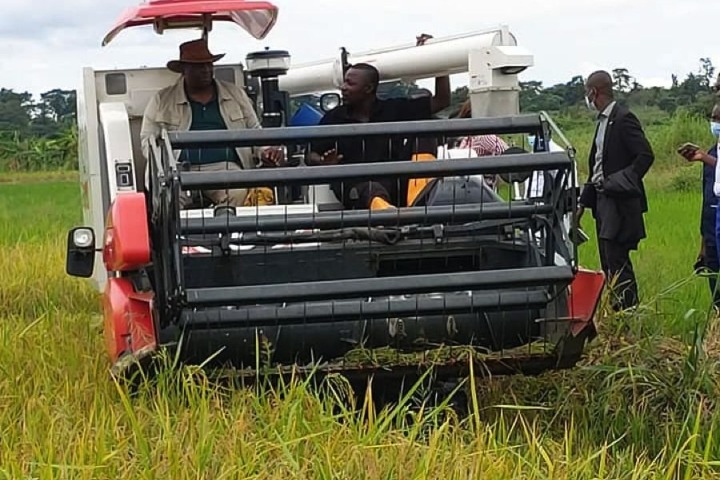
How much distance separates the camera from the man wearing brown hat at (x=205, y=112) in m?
6.67

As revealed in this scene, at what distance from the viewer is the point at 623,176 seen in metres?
7.82

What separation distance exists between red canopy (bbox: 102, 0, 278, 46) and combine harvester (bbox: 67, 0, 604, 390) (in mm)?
1324

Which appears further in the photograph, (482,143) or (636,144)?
(636,144)

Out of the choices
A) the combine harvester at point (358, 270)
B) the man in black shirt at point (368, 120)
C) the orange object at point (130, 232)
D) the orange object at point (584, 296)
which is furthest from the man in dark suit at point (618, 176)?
the orange object at point (130, 232)

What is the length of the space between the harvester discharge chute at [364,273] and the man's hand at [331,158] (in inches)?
41.2

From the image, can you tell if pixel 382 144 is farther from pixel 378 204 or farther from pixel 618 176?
pixel 618 176

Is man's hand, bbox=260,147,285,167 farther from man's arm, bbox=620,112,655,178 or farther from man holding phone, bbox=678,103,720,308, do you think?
man holding phone, bbox=678,103,720,308

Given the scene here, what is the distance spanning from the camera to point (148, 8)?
22.1 ft

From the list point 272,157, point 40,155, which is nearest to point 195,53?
point 272,157

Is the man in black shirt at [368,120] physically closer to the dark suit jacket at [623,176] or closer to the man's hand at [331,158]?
the man's hand at [331,158]

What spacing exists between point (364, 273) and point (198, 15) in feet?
8.06

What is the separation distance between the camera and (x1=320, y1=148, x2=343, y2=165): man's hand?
21.4 ft

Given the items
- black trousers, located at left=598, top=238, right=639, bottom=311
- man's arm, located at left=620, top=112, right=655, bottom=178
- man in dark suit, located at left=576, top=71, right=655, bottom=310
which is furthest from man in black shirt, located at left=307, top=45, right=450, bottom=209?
black trousers, located at left=598, top=238, right=639, bottom=311

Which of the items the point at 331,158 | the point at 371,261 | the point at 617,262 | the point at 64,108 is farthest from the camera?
the point at 64,108
